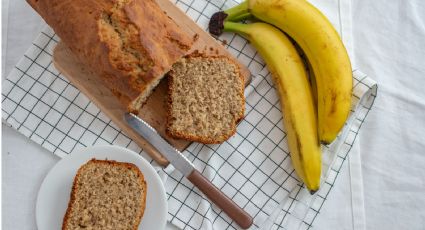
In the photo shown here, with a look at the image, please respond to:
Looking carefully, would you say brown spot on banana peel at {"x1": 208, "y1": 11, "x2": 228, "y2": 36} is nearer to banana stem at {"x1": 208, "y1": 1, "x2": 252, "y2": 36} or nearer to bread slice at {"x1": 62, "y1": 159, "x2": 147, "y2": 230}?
banana stem at {"x1": 208, "y1": 1, "x2": 252, "y2": 36}

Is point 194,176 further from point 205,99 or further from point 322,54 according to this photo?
point 322,54

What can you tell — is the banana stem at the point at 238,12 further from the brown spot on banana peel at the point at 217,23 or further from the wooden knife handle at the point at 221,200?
the wooden knife handle at the point at 221,200

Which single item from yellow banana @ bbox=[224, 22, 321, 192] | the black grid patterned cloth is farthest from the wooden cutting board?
yellow banana @ bbox=[224, 22, 321, 192]

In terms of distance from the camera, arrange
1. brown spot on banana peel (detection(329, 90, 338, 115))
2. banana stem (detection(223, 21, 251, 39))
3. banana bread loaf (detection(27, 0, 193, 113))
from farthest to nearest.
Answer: banana stem (detection(223, 21, 251, 39)) < brown spot on banana peel (detection(329, 90, 338, 115)) < banana bread loaf (detection(27, 0, 193, 113))

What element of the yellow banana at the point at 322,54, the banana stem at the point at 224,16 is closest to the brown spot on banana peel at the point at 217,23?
the banana stem at the point at 224,16

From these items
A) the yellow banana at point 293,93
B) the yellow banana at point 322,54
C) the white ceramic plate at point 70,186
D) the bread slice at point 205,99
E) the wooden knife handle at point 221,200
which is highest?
the yellow banana at point 322,54

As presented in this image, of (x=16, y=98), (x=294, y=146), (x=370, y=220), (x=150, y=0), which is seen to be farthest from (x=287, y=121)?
(x=16, y=98)

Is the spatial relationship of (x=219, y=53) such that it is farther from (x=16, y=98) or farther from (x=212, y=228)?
(x=16, y=98)
